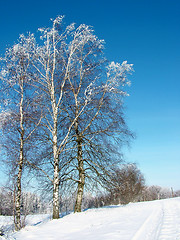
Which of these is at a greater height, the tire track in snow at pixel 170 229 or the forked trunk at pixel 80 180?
the forked trunk at pixel 80 180

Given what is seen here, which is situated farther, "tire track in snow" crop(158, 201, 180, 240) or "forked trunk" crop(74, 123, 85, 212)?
"forked trunk" crop(74, 123, 85, 212)

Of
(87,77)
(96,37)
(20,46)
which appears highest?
(96,37)

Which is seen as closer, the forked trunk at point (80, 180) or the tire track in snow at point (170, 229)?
the tire track in snow at point (170, 229)

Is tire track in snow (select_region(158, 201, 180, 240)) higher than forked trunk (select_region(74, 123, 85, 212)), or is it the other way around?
forked trunk (select_region(74, 123, 85, 212))

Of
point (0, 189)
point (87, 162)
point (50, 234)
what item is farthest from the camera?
point (87, 162)

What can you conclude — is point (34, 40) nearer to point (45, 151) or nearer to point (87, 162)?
point (45, 151)

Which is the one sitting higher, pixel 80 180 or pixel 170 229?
pixel 80 180

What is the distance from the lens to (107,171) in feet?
37.3

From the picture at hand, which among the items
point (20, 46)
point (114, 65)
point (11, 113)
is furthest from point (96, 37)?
point (11, 113)

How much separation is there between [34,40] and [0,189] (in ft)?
27.3

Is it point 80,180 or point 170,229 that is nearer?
point 170,229

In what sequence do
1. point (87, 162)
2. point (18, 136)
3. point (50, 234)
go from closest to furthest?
point (50, 234)
point (18, 136)
point (87, 162)

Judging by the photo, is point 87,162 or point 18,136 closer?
point 18,136

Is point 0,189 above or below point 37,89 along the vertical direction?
below
